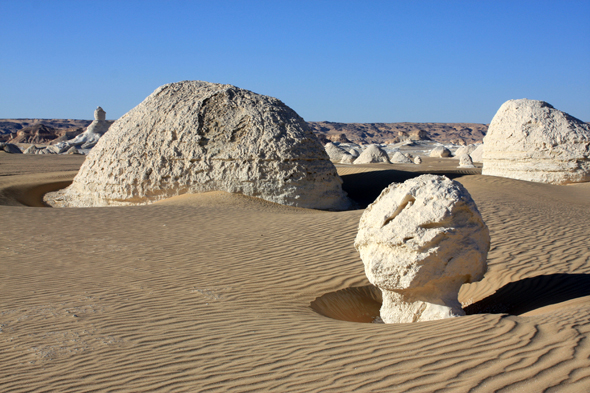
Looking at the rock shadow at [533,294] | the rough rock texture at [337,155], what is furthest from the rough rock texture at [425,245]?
the rough rock texture at [337,155]

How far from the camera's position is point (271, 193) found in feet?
36.9

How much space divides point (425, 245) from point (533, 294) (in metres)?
1.76

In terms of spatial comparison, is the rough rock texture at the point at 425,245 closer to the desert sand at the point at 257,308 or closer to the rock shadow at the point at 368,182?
the desert sand at the point at 257,308

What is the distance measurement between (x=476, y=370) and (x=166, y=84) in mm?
12037

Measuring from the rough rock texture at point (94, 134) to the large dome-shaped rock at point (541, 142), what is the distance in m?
33.4

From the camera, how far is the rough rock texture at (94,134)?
1492 inches

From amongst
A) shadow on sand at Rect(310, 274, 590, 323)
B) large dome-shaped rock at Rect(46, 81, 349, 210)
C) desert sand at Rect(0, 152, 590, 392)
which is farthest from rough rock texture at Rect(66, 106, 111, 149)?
shadow on sand at Rect(310, 274, 590, 323)

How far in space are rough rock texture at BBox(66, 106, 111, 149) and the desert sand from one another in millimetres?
31404

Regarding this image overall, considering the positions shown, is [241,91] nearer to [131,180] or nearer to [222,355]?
[131,180]

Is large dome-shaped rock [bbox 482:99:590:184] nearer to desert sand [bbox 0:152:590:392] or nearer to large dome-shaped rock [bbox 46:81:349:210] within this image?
desert sand [bbox 0:152:590:392]

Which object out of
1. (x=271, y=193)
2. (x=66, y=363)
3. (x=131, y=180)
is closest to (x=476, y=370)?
(x=66, y=363)

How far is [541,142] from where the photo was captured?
1464 cm

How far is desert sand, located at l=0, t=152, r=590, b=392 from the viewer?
276 cm

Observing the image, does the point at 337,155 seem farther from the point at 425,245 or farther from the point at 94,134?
the point at 425,245
